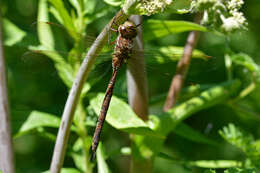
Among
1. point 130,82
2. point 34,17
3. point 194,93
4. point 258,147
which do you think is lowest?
point 258,147

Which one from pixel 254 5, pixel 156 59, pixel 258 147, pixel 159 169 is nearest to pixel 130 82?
pixel 156 59

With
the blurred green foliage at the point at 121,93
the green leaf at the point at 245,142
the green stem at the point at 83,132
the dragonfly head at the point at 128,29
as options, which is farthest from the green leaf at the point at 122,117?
the green leaf at the point at 245,142

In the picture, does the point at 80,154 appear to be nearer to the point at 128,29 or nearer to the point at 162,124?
the point at 162,124

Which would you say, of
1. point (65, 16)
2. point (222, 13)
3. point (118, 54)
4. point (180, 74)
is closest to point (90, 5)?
point (65, 16)

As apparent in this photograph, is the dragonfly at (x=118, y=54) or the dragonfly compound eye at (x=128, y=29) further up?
the dragonfly compound eye at (x=128, y=29)

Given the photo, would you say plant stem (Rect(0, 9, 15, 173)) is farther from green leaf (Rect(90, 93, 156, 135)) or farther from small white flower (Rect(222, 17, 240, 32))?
small white flower (Rect(222, 17, 240, 32))

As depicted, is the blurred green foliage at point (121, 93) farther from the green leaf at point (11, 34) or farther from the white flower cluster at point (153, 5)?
the white flower cluster at point (153, 5)

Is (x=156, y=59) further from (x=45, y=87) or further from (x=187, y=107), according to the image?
(x=45, y=87)
